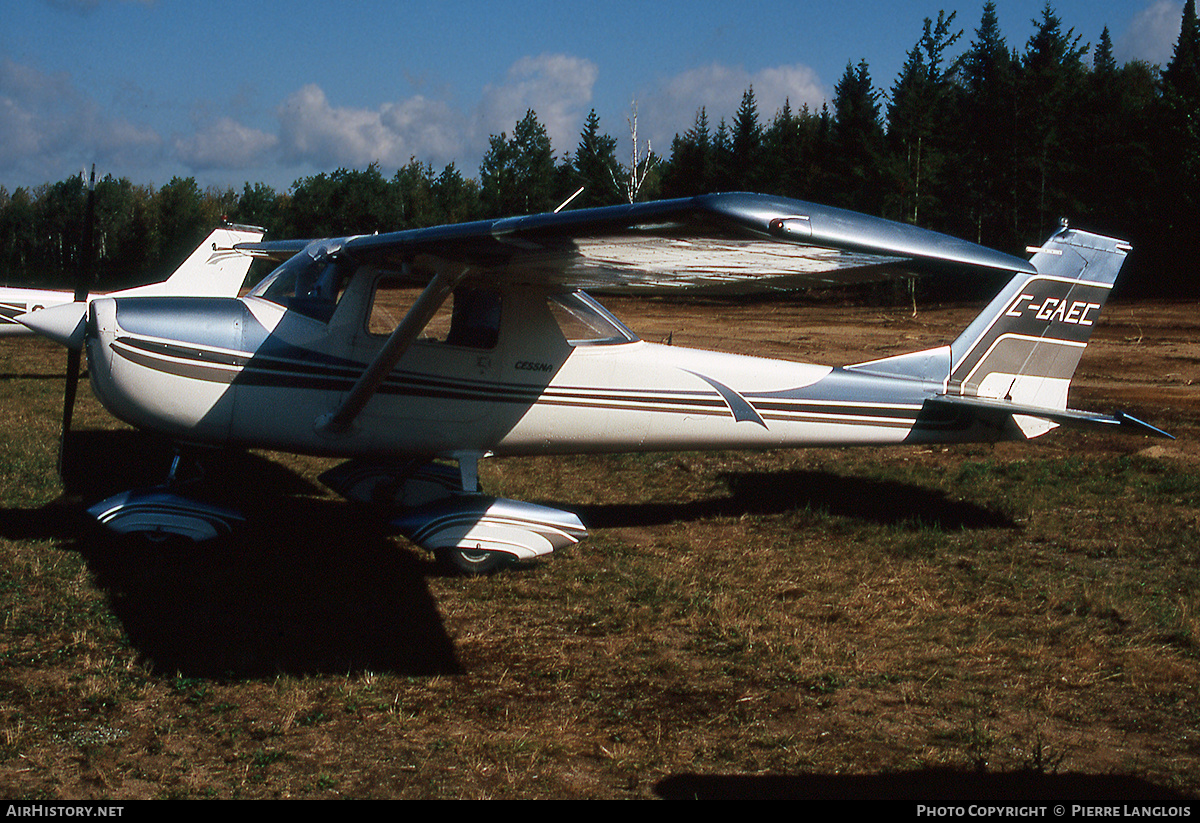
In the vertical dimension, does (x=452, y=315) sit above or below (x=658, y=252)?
below

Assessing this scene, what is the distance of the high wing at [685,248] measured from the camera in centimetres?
325

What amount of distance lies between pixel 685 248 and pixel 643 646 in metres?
2.30

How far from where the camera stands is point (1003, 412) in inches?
288

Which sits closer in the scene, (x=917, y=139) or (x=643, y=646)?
(x=643, y=646)

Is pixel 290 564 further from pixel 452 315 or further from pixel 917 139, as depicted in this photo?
pixel 917 139

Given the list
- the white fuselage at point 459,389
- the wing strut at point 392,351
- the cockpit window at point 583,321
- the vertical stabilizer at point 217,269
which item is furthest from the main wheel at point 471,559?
the vertical stabilizer at point 217,269

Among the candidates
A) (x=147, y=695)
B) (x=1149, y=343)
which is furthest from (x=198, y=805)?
(x=1149, y=343)

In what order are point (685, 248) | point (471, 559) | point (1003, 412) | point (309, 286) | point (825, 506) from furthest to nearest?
point (825, 506) < point (1003, 412) < point (309, 286) < point (471, 559) < point (685, 248)

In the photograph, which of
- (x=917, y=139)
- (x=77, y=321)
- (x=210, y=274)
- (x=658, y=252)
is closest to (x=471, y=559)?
(x=658, y=252)

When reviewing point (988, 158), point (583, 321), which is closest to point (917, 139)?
point (988, 158)

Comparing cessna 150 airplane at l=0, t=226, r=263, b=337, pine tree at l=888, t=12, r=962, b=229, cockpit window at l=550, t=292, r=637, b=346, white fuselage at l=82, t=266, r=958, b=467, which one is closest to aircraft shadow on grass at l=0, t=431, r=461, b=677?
white fuselage at l=82, t=266, r=958, b=467

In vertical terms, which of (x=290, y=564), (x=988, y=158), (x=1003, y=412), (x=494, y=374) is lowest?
(x=290, y=564)

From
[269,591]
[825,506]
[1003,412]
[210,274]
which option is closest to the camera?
[269,591]

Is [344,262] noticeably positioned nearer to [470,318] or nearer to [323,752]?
[470,318]
